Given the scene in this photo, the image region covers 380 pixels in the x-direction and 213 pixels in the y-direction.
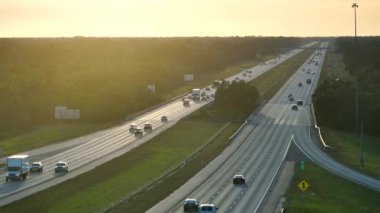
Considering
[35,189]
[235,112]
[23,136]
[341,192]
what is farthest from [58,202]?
[235,112]

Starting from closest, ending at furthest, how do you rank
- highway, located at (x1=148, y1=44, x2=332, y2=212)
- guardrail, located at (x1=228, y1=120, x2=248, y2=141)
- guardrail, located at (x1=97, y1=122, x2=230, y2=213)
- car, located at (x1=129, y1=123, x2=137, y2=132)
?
guardrail, located at (x1=97, y1=122, x2=230, y2=213) → highway, located at (x1=148, y1=44, x2=332, y2=212) → guardrail, located at (x1=228, y1=120, x2=248, y2=141) → car, located at (x1=129, y1=123, x2=137, y2=132)

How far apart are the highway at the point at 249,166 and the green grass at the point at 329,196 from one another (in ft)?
9.80

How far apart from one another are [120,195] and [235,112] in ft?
281

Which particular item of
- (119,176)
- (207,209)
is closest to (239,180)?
(119,176)

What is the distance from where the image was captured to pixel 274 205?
6606 cm

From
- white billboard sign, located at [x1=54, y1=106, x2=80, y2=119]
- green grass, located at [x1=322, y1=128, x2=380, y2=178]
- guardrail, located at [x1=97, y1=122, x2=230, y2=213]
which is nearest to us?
guardrail, located at [x1=97, y1=122, x2=230, y2=213]

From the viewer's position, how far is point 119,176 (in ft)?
286

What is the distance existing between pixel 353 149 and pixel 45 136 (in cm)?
5166

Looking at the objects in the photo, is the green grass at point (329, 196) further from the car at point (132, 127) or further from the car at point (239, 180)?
the car at point (132, 127)

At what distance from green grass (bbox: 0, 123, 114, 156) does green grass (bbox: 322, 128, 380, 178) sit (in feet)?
137

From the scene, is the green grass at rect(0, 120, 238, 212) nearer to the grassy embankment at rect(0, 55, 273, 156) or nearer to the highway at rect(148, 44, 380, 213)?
the highway at rect(148, 44, 380, 213)

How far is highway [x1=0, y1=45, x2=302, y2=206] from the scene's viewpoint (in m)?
81.2

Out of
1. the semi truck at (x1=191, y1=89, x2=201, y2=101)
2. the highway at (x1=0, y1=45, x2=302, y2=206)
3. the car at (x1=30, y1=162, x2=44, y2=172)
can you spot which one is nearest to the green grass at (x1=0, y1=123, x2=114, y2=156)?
the highway at (x1=0, y1=45, x2=302, y2=206)

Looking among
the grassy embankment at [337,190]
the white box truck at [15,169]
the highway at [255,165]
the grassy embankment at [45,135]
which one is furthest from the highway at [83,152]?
the grassy embankment at [337,190]
